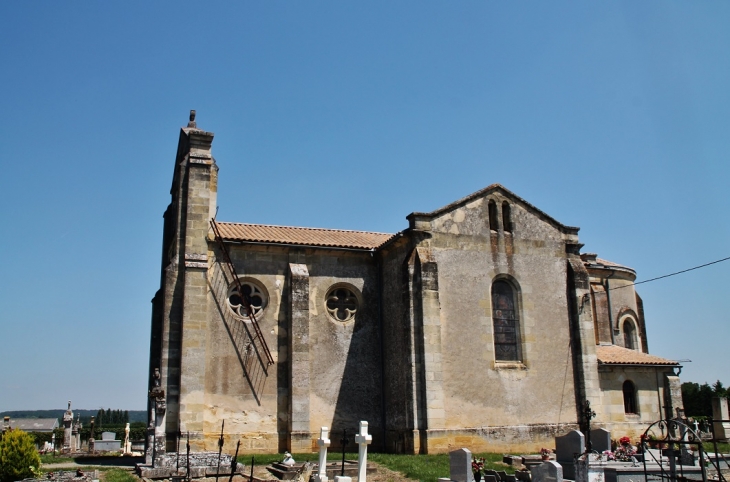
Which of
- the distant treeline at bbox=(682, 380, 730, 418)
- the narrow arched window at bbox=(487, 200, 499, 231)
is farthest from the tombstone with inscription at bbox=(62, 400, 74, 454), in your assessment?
the distant treeline at bbox=(682, 380, 730, 418)

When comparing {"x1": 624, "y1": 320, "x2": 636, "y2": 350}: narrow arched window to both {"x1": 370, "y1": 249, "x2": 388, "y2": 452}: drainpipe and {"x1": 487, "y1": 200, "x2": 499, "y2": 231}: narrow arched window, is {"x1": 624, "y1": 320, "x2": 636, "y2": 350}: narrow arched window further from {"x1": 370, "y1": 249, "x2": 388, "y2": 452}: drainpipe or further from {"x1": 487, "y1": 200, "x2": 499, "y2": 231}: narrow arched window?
{"x1": 370, "y1": 249, "x2": 388, "y2": 452}: drainpipe

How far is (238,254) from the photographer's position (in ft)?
74.7

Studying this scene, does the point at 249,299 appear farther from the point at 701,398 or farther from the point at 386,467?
the point at 701,398

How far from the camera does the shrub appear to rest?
48.6 feet

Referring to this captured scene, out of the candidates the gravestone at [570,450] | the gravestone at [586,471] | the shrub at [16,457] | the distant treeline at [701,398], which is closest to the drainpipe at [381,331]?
the gravestone at [570,450]

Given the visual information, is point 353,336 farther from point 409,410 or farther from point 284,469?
point 284,469

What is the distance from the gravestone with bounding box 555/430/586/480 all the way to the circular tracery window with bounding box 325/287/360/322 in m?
9.24

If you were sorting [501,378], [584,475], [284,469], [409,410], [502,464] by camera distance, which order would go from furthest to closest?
[501,378] < [409,410] < [502,464] < [284,469] < [584,475]

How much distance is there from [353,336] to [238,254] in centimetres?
496

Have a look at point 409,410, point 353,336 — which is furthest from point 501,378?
point 353,336

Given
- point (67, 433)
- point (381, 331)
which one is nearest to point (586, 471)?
point (381, 331)

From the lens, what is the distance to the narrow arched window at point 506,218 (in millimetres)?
23672

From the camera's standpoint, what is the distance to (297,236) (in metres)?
24.3

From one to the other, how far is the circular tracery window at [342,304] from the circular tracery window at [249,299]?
7.71 ft
